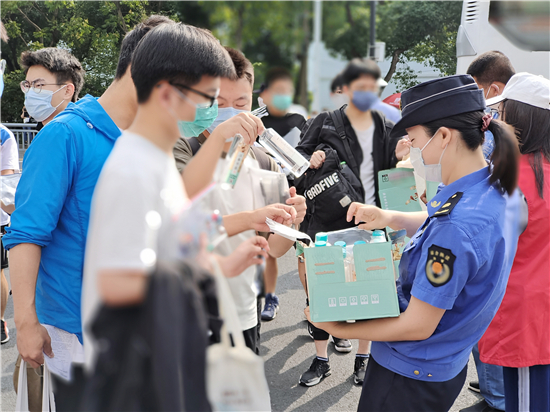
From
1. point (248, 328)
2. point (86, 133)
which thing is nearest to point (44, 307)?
point (86, 133)

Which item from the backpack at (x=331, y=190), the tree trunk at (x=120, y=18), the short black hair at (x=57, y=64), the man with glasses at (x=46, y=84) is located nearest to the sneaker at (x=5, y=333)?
the man with glasses at (x=46, y=84)

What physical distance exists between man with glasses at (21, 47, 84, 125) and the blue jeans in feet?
9.30

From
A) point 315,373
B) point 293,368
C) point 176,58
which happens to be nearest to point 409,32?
point 176,58

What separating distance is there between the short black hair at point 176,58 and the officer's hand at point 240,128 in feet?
0.43

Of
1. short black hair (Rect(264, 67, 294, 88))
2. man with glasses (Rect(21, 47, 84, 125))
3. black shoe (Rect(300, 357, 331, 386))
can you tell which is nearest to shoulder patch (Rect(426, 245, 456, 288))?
short black hair (Rect(264, 67, 294, 88))

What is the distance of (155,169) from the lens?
28.6 inches

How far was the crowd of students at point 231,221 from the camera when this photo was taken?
700 millimetres

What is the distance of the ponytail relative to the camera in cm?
131

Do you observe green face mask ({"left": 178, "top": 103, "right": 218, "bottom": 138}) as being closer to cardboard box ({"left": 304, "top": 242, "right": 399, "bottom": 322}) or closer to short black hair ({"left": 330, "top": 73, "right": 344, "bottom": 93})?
short black hair ({"left": 330, "top": 73, "right": 344, "bottom": 93})

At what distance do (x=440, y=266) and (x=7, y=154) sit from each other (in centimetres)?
297

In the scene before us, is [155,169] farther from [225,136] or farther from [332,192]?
[332,192]

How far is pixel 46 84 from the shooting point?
7.99ft

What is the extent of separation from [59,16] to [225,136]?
3.86 feet

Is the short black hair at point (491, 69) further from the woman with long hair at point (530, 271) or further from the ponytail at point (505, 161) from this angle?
the ponytail at point (505, 161)
